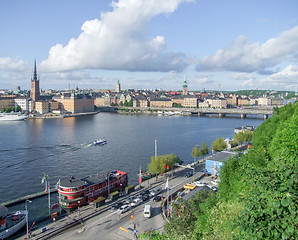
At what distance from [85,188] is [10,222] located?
3.16 metres

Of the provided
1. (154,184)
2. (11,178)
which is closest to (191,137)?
(154,184)

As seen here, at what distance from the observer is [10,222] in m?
9.92

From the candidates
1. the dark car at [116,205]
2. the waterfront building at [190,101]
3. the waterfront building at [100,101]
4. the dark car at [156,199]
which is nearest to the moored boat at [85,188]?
the dark car at [116,205]

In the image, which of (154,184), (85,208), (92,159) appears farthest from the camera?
(92,159)

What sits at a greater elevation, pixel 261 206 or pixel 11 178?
pixel 261 206

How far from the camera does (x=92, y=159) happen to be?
19688 mm

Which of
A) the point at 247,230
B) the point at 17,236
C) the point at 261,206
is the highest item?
the point at 261,206

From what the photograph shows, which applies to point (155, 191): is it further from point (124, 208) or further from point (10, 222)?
point (10, 222)

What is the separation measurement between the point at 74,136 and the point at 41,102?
111 ft

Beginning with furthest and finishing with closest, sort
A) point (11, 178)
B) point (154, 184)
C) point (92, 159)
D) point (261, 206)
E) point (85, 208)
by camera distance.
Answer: point (92, 159)
point (11, 178)
point (154, 184)
point (85, 208)
point (261, 206)

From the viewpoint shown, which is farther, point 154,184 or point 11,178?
point 11,178

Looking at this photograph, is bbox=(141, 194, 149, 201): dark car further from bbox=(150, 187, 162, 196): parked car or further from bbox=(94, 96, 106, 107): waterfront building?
bbox=(94, 96, 106, 107): waterfront building

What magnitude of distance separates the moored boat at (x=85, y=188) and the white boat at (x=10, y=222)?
5.73 feet

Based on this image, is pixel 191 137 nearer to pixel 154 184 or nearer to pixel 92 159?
pixel 92 159
